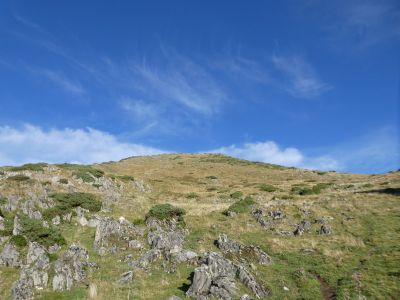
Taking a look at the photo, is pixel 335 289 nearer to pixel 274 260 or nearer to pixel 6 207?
pixel 274 260

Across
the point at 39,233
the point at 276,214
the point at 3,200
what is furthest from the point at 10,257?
the point at 276,214

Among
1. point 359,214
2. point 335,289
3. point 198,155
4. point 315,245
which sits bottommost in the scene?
point 335,289

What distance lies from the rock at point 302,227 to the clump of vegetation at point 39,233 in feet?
76.6

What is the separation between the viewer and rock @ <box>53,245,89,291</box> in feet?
75.8

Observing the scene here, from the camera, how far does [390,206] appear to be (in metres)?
47.3

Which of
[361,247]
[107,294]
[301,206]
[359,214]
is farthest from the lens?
[301,206]

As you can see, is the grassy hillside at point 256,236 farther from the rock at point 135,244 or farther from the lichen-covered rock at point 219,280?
the lichen-covered rock at point 219,280

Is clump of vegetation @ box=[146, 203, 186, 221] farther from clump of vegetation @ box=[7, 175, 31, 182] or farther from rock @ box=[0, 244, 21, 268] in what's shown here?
clump of vegetation @ box=[7, 175, 31, 182]

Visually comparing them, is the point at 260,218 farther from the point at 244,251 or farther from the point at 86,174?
the point at 86,174

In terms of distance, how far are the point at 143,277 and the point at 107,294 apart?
3.45 metres

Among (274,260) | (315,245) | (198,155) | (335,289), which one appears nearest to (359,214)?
(315,245)

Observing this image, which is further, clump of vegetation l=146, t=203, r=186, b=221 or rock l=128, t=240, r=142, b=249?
clump of vegetation l=146, t=203, r=186, b=221

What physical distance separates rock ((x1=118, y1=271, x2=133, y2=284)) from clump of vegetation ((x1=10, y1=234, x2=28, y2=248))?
951cm

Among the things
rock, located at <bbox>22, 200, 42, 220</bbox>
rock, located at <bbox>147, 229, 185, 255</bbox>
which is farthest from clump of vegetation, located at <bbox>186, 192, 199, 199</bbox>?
rock, located at <bbox>22, 200, 42, 220</bbox>
